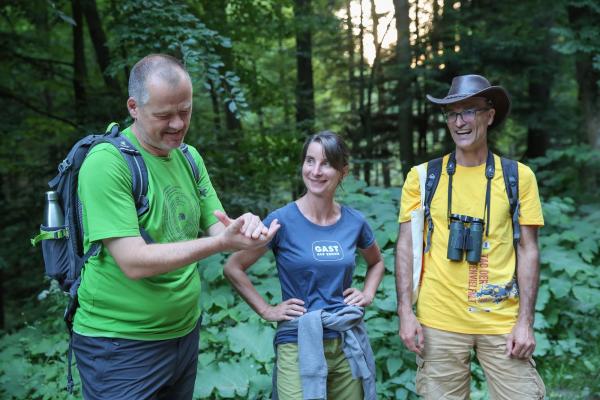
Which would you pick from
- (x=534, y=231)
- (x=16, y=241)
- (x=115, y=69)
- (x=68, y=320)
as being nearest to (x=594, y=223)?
(x=534, y=231)

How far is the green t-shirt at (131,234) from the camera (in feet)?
6.33

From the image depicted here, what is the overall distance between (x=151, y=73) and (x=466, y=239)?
1.83m

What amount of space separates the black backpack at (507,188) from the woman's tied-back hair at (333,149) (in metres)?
0.56

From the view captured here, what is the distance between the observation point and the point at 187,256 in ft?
6.25

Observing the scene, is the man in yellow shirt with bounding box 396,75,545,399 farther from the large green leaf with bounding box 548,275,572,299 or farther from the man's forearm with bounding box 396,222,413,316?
the large green leaf with bounding box 548,275,572,299

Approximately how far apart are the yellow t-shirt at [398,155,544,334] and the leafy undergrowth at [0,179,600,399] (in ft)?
3.94

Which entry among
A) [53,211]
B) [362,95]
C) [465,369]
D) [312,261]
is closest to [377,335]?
[465,369]

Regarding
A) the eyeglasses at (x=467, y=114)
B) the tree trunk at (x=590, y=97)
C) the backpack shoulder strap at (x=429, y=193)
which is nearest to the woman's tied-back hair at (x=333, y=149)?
the backpack shoulder strap at (x=429, y=193)

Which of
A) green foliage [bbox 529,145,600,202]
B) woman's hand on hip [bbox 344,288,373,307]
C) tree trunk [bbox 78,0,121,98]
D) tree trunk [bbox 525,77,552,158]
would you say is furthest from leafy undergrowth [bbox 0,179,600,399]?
tree trunk [bbox 78,0,121,98]

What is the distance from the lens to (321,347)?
254cm

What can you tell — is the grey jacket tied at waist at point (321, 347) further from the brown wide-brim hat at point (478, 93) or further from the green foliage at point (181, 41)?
the green foliage at point (181, 41)

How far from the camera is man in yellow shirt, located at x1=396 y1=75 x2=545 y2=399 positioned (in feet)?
9.37

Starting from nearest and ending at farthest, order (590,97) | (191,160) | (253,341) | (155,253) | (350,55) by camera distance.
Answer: (155,253) < (191,160) < (253,341) < (590,97) < (350,55)

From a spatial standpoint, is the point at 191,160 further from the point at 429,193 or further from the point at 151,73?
the point at 429,193
